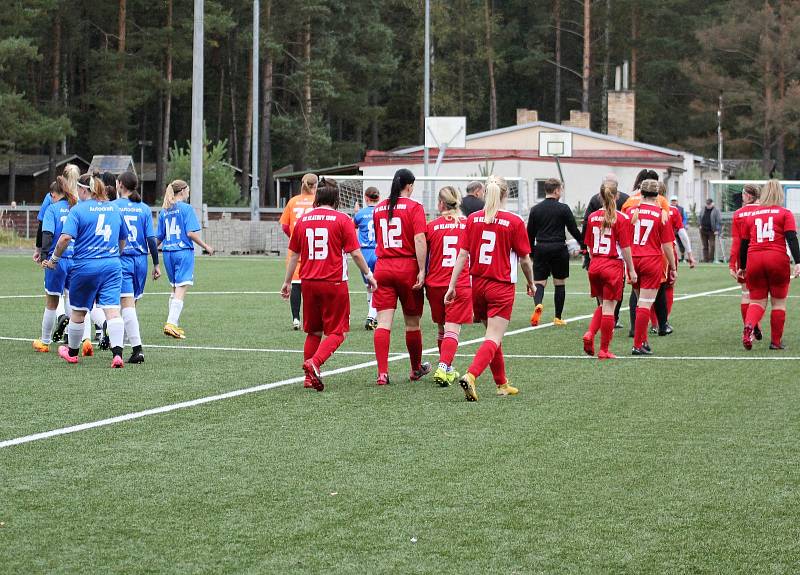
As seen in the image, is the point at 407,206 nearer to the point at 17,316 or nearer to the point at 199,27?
the point at 17,316

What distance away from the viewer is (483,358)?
10055 mm

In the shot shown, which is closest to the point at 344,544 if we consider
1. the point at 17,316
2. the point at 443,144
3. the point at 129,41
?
the point at 17,316

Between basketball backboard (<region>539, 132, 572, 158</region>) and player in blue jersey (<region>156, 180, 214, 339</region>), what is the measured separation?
31.2m

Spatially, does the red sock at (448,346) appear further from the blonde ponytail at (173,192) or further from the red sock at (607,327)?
the blonde ponytail at (173,192)

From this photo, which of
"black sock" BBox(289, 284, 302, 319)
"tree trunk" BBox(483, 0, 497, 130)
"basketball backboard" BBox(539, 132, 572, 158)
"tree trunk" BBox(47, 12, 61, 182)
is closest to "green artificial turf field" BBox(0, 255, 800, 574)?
"black sock" BBox(289, 284, 302, 319)

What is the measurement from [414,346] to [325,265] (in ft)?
3.90

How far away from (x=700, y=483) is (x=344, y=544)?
7.53 feet

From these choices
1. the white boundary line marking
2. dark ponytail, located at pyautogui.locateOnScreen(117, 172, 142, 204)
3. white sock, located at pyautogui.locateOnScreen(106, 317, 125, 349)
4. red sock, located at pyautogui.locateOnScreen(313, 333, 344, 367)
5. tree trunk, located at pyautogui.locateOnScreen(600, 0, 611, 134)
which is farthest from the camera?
tree trunk, located at pyautogui.locateOnScreen(600, 0, 611, 134)

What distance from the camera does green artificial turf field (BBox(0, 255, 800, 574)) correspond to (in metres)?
5.75

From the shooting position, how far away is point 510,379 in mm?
11477

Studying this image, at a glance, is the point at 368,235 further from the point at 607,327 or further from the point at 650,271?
the point at 607,327

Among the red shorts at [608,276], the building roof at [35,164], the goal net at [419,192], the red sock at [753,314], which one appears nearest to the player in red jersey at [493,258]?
the red shorts at [608,276]

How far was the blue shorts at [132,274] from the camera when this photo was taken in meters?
12.4

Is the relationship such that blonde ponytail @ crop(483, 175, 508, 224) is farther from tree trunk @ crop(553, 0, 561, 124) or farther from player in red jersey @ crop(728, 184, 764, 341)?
tree trunk @ crop(553, 0, 561, 124)
